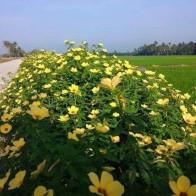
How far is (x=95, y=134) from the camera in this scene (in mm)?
1371

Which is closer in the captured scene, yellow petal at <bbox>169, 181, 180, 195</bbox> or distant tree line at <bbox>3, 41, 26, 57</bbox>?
yellow petal at <bbox>169, 181, 180, 195</bbox>

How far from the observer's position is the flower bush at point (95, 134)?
3.56ft

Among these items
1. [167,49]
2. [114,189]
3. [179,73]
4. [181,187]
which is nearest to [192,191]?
[181,187]

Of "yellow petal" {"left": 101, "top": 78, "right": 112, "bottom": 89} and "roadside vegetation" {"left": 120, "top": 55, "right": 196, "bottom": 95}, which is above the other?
"yellow petal" {"left": 101, "top": 78, "right": 112, "bottom": 89}

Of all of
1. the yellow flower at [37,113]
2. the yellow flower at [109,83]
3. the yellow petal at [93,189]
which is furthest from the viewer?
the yellow flower at [37,113]

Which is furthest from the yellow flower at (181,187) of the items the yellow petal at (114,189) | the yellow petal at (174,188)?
the yellow petal at (114,189)

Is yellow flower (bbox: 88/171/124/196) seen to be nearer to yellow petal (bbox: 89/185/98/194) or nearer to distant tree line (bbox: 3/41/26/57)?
yellow petal (bbox: 89/185/98/194)

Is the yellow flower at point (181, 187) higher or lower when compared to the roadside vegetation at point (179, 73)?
higher

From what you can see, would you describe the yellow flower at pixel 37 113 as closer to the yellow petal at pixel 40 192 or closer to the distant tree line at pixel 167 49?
the yellow petal at pixel 40 192

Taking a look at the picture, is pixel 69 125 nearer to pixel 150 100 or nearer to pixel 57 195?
pixel 150 100

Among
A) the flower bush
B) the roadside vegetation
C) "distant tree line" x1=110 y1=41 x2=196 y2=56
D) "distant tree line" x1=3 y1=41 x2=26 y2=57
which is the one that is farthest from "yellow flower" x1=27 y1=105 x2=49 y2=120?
"distant tree line" x1=110 y1=41 x2=196 y2=56

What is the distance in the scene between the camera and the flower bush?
3.56 feet

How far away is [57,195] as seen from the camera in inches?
40.5

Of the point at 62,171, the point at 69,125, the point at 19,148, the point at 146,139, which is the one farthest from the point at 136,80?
the point at 62,171
